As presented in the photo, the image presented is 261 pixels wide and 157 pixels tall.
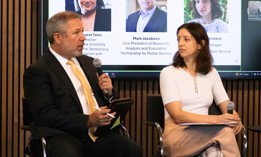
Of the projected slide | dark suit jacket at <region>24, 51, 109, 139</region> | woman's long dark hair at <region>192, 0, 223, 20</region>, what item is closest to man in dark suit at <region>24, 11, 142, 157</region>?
dark suit jacket at <region>24, 51, 109, 139</region>

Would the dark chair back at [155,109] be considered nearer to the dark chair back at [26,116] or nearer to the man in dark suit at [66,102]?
the man in dark suit at [66,102]

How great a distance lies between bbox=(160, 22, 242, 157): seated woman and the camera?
4016mm

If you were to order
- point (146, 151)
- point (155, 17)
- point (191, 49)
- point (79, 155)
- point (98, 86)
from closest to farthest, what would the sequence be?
point (79, 155), point (98, 86), point (191, 49), point (155, 17), point (146, 151)

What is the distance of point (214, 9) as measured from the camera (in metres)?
5.34

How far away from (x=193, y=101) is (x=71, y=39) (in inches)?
45.0

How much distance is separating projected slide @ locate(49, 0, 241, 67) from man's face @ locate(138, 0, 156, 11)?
0.12 ft

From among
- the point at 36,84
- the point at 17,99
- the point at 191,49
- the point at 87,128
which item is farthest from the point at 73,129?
the point at 17,99

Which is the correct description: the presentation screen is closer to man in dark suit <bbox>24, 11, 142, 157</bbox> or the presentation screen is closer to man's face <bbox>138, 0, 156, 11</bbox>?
man's face <bbox>138, 0, 156, 11</bbox>

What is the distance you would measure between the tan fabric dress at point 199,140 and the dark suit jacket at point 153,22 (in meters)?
1.49

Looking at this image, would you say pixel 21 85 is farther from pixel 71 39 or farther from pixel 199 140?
pixel 199 140

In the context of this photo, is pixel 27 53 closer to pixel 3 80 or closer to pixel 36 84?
pixel 3 80

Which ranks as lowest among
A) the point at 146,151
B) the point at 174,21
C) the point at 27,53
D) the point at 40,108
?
the point at 146,151

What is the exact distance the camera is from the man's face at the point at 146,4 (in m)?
5.29

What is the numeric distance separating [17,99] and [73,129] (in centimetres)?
186
